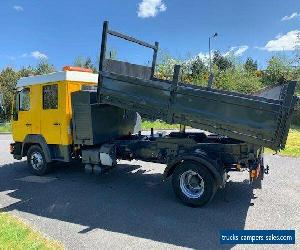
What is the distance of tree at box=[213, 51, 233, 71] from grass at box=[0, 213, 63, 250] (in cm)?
4737

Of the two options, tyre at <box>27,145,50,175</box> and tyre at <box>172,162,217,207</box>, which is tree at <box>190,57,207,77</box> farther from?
tyre at <box>172,162,217,207</box>

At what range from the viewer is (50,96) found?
945 centimetres

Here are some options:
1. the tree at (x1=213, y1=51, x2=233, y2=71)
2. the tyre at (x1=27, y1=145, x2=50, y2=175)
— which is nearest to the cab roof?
the tyre at (x1=27, y1=145, x2=50, y2=175)

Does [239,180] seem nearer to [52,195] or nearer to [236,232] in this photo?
[236,232]

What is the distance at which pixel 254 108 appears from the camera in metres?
6.51

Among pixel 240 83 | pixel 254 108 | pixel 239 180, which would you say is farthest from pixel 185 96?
pixel 240 83

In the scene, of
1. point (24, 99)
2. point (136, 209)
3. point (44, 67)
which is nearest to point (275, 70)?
point (44, 67)

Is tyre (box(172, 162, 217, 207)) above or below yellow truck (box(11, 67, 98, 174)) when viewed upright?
below

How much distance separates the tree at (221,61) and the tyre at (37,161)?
144 feet

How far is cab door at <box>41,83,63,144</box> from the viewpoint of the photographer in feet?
30.4

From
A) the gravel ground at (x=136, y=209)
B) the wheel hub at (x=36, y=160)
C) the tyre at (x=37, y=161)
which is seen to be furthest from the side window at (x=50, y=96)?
the gravel ground at (x=136, y=209)

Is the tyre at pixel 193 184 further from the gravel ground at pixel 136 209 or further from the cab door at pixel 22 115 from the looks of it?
the cab door at pixel 22 115

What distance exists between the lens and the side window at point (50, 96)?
30.6 feet

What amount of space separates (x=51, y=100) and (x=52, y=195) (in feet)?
8.46
